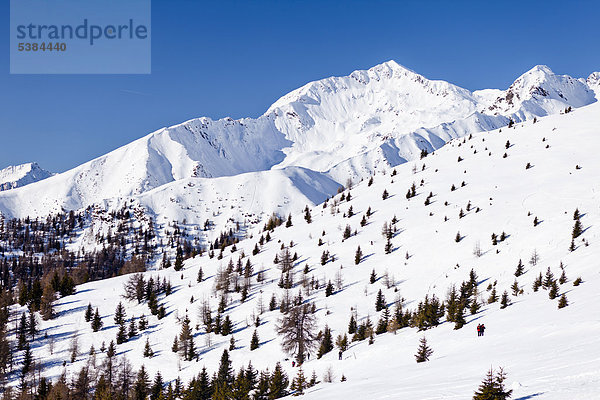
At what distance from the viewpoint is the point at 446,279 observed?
66.2m

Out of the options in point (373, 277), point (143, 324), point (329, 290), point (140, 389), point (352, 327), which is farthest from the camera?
point (143, 324)

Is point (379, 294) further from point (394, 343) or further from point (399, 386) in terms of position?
point (399, 386)

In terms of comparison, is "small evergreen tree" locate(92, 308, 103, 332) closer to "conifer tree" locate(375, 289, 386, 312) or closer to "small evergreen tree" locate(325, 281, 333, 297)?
"small evergreen tree" locate(325, 281, 333, 297)

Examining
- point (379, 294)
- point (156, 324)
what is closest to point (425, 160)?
point (379, 294)

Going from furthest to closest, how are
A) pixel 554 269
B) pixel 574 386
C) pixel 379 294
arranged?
pixel 379 294, pixel 554 269, pixel 574 386

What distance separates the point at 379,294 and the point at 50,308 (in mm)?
73000

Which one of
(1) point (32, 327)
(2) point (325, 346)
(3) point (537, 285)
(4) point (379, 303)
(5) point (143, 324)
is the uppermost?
(3) point (537, 285)

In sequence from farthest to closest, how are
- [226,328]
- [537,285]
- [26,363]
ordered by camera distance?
1. [226,328]
2. [26,363]
3. [537,285]

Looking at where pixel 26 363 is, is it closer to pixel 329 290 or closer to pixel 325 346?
pixel 325 346

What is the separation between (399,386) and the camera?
2234 cm

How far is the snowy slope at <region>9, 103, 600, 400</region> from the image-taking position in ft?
77.5

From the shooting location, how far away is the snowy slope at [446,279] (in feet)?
77.5

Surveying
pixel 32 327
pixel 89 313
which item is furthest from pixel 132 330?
pixel 32 327

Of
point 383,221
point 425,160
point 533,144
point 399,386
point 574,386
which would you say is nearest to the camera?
point 574,386
